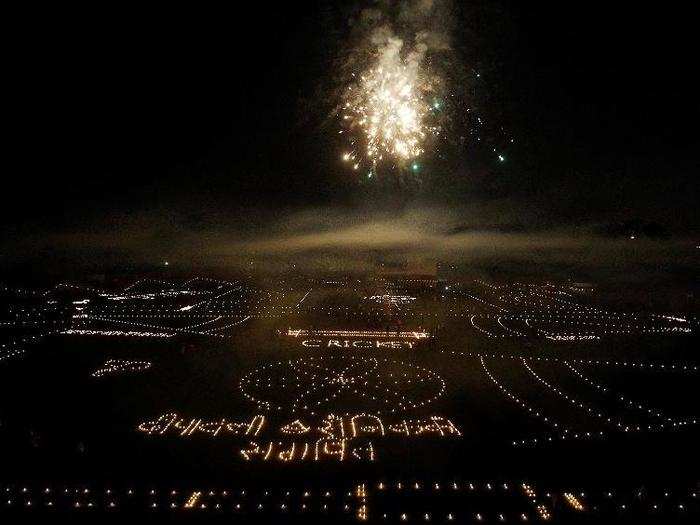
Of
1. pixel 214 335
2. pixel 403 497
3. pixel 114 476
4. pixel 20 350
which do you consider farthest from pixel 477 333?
pixel 20 350

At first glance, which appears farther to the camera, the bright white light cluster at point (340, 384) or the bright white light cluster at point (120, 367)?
the bright white light cluster at point (120, 367)

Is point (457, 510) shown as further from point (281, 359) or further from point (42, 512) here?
point (281, 359)

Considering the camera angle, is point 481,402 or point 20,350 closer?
point 481,402

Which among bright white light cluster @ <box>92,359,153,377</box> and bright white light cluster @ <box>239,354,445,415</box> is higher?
bright white light cluster @ <box>239,354,445,415</box>

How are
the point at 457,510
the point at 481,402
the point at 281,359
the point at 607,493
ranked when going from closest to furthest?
the point at 457,510
the point at 607,493
the point at 481,402
the point at 281,359

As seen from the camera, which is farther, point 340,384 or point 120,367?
point 120,367

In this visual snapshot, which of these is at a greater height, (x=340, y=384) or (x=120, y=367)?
(x=340, y=384)

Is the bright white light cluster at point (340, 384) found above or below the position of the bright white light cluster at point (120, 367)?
above

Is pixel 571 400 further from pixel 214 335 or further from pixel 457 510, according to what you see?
pixel 214 335

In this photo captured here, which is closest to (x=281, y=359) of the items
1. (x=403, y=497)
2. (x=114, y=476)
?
(x=114, y=476)

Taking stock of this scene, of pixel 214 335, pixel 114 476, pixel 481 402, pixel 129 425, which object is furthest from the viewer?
pixel 214 335

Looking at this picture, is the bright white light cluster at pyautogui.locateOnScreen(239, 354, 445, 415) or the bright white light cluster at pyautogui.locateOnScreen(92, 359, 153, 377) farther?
the bright white light cluster at pyautogui.locateOnScreen(92, 359, 153, 377)
